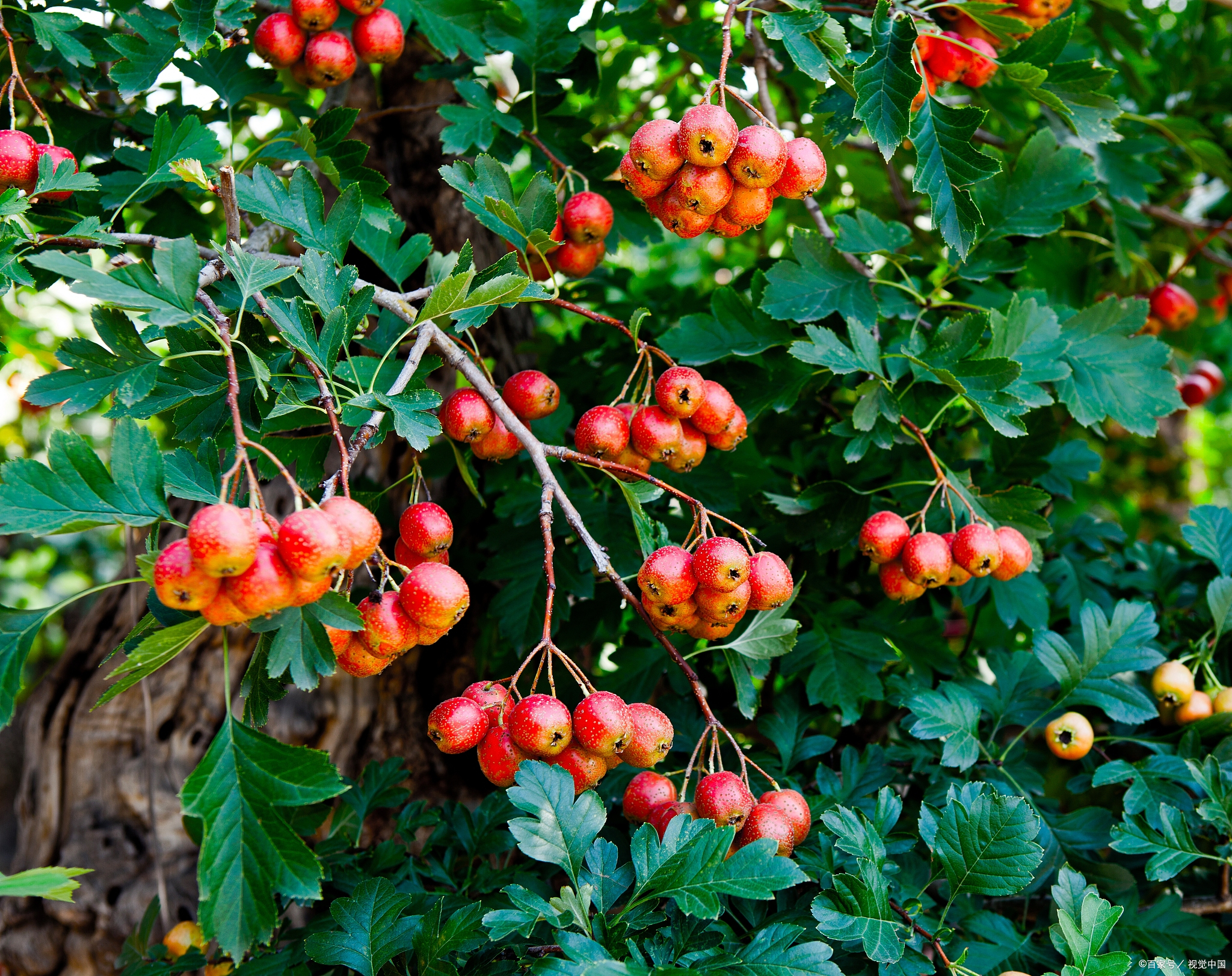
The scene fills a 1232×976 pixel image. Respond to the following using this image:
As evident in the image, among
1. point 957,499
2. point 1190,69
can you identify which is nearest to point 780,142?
point 957,499

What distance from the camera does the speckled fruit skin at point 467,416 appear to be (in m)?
1.42

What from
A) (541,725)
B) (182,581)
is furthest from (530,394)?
(182,581)

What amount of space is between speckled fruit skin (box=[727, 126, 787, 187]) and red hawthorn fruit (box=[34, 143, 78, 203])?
3.51 ft

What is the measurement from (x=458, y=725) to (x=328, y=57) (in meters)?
1.41

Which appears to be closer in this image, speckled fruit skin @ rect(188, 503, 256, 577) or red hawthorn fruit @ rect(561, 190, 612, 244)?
speckled fruit skin @ rect(188, 503, 256, 577)

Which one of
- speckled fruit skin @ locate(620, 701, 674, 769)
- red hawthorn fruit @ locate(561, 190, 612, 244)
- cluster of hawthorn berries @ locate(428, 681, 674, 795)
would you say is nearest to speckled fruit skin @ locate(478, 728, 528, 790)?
cluster of hawthorn berries @ locate(428, 681, 674, 795)

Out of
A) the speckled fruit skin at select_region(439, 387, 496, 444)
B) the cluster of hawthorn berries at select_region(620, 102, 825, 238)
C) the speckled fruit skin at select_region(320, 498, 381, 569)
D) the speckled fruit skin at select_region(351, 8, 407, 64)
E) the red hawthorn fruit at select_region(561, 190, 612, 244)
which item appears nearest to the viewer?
the speckled fruit skin at select_region(320, 498, 381, 569)

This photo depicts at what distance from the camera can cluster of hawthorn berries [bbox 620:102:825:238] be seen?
132cm

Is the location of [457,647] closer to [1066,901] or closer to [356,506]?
[356,506]

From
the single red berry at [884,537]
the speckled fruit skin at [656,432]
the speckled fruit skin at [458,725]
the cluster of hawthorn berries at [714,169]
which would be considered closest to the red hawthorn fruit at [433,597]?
the speckled fruit skin at [458,725]

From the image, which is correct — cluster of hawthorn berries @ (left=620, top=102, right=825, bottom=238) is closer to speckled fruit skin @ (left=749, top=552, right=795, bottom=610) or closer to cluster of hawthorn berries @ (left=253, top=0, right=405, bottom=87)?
speckled fruit skin @ (left=749, top=552, right=795, bottom=610)

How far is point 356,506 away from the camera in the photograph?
1018 millimetres

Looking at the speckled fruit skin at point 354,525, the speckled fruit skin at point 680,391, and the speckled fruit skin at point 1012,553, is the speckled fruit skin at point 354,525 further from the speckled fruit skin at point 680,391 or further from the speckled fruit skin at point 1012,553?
the speckled fruit skin at point 1012,553

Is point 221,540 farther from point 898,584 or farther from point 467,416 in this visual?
point 898,584
